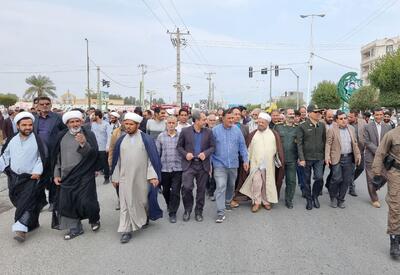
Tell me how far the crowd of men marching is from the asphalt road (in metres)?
0.25

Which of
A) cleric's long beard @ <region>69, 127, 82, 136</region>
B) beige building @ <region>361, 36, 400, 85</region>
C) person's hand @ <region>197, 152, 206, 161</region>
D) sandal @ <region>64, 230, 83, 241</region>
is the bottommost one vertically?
sandal @ <region>64, 230, 83, 241</region>

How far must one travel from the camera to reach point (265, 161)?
707 centimetres

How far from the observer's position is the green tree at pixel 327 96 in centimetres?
5788

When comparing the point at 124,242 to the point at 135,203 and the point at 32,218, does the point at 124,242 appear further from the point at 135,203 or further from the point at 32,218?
the point at 32,218

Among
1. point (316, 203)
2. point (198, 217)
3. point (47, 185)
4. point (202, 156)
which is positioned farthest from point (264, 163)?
point (47, 185)

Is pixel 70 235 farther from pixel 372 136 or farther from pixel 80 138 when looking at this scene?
pixel 372 136

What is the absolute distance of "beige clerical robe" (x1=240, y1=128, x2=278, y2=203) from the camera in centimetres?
703

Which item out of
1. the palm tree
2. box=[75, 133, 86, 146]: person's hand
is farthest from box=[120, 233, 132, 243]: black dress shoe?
the palm tree

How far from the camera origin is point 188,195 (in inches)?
247

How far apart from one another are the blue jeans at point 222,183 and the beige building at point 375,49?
64.8 m

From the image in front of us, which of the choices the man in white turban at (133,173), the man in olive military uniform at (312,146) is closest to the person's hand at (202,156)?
the man in white turban at (133,173)

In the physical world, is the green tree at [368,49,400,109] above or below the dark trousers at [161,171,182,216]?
above

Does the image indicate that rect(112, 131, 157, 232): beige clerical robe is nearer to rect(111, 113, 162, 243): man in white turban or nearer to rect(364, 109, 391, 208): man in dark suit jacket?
rect(111, 113, 162, 243): man in white turban

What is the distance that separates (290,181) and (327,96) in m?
54.7
